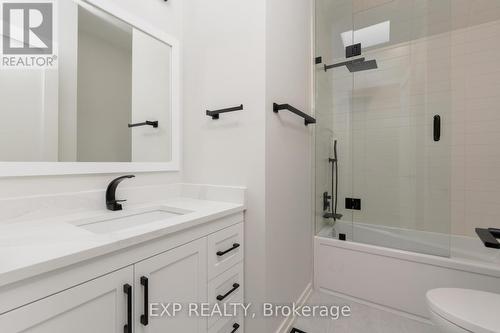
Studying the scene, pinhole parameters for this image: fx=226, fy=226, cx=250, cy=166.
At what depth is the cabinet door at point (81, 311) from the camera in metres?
0.47

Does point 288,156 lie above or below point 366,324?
above

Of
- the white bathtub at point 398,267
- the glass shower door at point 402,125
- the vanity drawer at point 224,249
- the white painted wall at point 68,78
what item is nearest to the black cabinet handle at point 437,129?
the glass shower door at point 402,125

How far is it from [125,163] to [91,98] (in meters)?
0.35

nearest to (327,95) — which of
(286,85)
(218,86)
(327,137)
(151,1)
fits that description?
(327,137)

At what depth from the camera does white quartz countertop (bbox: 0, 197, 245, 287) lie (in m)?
0.48

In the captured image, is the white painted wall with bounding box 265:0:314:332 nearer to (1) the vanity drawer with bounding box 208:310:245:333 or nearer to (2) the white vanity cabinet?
(1) the vanity drawer with bounding box 208:310:245:333

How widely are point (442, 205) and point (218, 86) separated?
192 centimetres

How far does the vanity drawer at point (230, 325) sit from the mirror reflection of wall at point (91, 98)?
0.92 m

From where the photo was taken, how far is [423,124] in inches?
74.5

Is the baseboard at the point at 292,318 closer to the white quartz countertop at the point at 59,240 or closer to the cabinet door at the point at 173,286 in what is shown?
the cabinet door at the point at 173,286

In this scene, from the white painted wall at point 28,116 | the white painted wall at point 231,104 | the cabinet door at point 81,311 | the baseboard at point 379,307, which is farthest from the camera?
the baseboard at point 379,307

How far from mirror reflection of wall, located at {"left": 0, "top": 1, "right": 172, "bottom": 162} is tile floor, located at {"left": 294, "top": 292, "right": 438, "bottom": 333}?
4.67 ft

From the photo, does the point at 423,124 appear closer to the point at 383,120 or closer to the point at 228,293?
the point at 383,120

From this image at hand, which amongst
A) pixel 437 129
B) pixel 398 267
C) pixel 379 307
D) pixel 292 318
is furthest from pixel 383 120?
pixel 292 318
